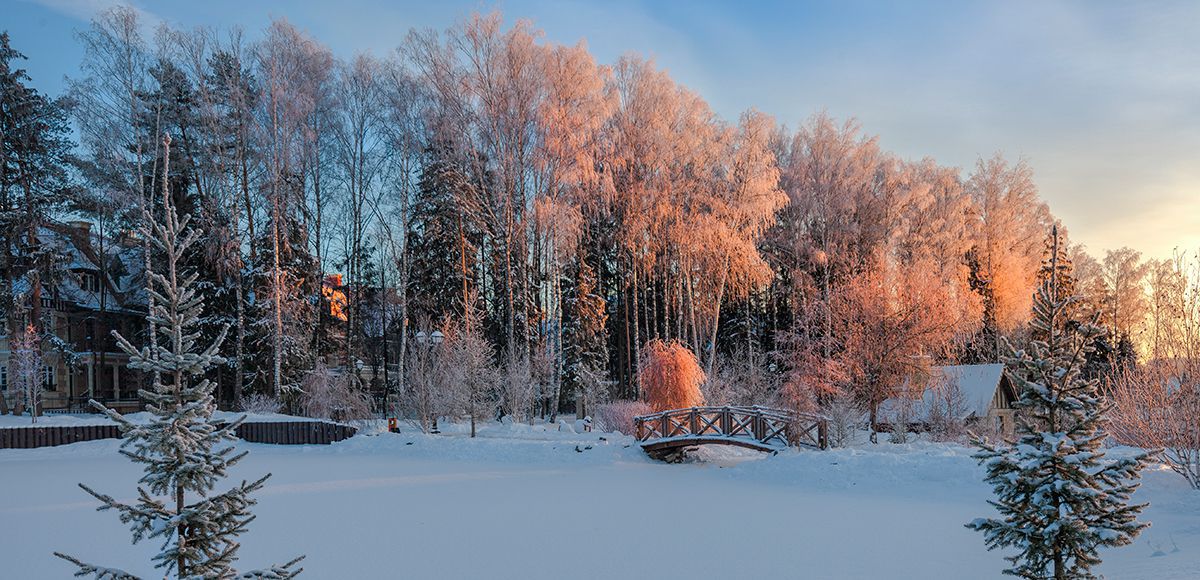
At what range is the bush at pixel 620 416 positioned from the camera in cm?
2433

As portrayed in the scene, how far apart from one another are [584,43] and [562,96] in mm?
2201

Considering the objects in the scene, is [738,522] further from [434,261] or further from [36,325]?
[36,325]

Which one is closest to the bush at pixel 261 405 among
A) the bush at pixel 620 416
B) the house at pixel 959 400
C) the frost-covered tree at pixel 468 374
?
the frost-covered tree at pixel 468 374

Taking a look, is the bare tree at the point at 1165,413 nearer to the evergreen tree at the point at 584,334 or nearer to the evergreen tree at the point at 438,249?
the evergreen tree at the point at 584,334

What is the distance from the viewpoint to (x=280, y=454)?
2303 centimetres

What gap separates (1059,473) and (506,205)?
23321 millimetres

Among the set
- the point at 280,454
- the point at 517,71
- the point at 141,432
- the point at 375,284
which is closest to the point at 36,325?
the point at 280,454

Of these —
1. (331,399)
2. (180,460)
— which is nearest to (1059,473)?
(180,460)

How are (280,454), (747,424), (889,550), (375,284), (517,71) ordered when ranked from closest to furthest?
1. (889,550)
2. (747,424)
3. (280,454)
4. (517,71)
5. (375,284)

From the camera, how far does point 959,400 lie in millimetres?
24016

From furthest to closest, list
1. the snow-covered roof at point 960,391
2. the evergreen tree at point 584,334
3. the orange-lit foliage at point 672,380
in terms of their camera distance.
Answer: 1. the evergreen tree at point 584,334
2. the snow-covered roof at point 960,391
3. the orange-lit foliage at point 672,380

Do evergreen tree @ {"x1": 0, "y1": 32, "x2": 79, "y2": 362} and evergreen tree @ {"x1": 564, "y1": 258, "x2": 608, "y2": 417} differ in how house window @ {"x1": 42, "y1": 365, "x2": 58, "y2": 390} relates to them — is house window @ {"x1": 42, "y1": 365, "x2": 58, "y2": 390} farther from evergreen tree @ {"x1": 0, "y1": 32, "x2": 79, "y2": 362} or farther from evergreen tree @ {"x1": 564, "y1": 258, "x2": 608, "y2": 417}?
evergreen tree @ {"x1": 564, "y1": 258, "x2": 608, "y2": 417}

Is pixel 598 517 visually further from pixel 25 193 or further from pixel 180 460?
pixel 25 193

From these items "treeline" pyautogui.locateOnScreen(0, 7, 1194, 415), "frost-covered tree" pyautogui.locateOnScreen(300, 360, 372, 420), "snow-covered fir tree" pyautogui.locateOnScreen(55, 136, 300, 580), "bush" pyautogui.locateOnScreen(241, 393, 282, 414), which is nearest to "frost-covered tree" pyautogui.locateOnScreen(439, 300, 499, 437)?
"treeline" pyautogui.locateOnScreen(0, 7, 1194, 415)
